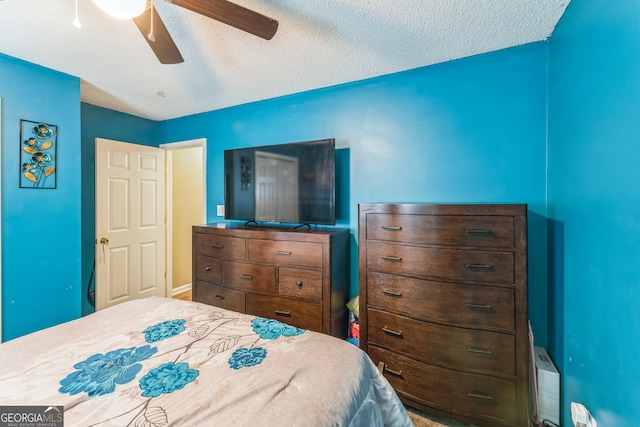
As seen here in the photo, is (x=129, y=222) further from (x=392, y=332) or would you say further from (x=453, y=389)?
(x=453, y=389)

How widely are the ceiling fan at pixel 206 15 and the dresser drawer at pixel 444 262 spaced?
1408 millimetres

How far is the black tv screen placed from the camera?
2.41 metres

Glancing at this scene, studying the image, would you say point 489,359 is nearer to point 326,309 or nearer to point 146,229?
point 326,309

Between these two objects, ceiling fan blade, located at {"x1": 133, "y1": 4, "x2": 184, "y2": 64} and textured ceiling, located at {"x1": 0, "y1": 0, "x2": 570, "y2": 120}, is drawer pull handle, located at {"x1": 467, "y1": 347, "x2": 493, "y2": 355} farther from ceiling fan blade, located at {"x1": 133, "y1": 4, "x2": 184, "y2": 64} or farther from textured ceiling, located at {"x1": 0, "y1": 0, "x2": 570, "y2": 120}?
ceiling fan blade, located at {"x1": 133, "y1": 4, "x2": 184, "y2": 64}

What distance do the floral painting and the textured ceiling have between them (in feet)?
1.67

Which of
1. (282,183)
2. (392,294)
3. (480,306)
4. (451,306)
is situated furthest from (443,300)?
(282,183)

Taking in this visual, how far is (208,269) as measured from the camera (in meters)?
2.71

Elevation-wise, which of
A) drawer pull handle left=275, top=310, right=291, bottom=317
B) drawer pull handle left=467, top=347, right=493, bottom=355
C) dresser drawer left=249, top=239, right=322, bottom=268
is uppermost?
dresser drawer left=249, top=239, right=322, bottom=268

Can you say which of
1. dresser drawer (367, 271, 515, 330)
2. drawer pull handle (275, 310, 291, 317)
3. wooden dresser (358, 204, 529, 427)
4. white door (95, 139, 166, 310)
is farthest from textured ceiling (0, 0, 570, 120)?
drawer pull handle (275, 310, 291, 317)

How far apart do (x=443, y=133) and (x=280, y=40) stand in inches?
53.7

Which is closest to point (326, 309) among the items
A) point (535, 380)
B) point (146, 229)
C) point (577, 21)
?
point (535, 380)

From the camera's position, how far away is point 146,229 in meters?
3.49

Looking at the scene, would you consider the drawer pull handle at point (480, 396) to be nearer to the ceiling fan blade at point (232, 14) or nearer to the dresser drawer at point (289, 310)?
the dresser drawer at point (289, 310)

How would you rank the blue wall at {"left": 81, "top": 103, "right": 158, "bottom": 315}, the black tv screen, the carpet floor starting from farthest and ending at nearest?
the blue wall at {"left": 81, "top": 103, "right": 158, "bottom": 315}
the black tv screen
the carpet floor
